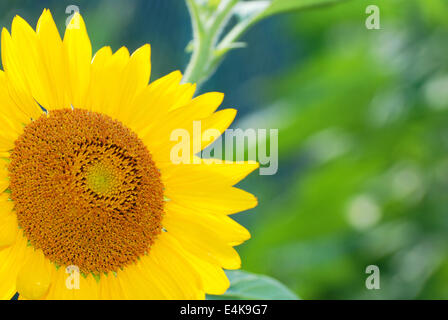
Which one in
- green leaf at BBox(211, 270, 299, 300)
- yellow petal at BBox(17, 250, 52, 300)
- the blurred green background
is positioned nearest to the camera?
yellow petal at BBox(17, 250, 52, 300)

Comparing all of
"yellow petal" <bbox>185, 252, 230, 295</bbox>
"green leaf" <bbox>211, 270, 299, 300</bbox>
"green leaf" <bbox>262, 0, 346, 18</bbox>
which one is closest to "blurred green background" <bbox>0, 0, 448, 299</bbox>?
"green leaf" <bbox>262, 0, 346, 18</bbox>

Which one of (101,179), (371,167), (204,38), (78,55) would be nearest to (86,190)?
(101,179)

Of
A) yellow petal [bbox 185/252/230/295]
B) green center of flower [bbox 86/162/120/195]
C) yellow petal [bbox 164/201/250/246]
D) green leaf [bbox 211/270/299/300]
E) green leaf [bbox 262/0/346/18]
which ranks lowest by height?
green leaf [bbox 211/270/299/300]

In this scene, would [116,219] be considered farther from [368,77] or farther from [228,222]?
[368,77]

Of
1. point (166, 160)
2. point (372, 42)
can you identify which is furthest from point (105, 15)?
point (166, 160)

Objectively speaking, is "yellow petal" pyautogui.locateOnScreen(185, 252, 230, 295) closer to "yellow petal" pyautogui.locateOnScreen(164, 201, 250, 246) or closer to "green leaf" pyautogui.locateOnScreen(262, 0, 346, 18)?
"yellow petal" pyautogui.locateOnScreen(164, 201, 250, 246)

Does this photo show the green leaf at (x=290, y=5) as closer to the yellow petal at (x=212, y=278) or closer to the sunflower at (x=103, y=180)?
the sunflower at (x=103, y=180)

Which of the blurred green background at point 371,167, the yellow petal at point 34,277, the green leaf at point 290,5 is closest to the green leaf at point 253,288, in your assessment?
the yellow petal at point 34,277
